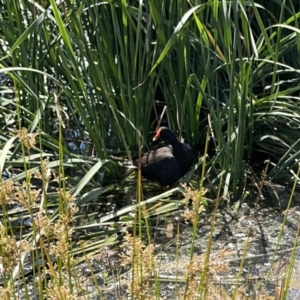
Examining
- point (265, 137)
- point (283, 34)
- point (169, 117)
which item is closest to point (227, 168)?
point (265, 137)

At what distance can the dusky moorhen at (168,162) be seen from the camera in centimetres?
366

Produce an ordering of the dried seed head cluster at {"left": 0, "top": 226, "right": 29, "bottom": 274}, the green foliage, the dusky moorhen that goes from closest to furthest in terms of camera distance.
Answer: the dried seed head cluster at {"left": 0, "top": 226, "right": 29, "bottom": 274}
the green foliage
the dusky moorhen

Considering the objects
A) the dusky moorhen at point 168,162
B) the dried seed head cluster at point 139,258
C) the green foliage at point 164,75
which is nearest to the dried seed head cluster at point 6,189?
the dried seed head cluster at point 139,258

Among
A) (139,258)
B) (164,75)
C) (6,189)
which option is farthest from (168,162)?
(6,189)

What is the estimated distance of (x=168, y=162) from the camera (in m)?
3.73

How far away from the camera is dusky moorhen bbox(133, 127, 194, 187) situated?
366 centimetres

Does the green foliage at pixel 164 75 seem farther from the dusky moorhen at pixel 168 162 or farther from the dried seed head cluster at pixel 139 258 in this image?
the dried seed head cluster at pixel 139 258

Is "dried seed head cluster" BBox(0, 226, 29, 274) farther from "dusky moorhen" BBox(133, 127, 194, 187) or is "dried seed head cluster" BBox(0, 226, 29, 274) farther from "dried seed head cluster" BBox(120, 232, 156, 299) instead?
"dusky moorhen" BBox(133, 127, 194, 187)

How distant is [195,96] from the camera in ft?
12.4

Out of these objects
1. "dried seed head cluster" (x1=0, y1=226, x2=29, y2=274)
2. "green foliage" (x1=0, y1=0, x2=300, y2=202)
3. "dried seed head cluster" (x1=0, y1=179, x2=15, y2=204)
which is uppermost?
"dried seed head cluster" (x1=0, y1=179, x2=15, y2=204)

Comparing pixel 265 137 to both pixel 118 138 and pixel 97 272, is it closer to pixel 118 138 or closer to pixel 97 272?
pixel 118 138

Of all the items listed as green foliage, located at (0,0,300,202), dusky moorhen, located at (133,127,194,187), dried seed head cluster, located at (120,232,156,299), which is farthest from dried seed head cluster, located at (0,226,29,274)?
dusky moorhen, located at (133,127,194,187)

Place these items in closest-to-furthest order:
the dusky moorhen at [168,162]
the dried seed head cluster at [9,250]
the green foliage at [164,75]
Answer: the dried seed head cluster at [9,250], the green foliage at [164,75], the dusky moorhen at [168,162]

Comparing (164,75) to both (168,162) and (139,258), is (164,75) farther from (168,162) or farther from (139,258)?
(139,258)
